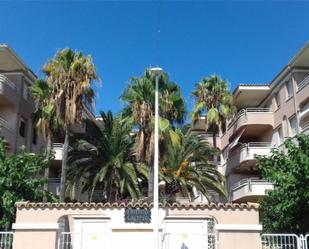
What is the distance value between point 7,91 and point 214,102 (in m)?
15.1

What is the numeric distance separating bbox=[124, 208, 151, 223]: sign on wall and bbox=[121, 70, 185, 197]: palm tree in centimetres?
942

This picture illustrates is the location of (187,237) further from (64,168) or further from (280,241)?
(64,168)

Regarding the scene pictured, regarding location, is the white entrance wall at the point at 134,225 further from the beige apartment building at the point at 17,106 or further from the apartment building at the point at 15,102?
the apartment building at the point at 15,102

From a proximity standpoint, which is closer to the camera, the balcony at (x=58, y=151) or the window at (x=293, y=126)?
the window at (x=293, y=126)

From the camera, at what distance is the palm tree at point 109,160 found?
29.7 m

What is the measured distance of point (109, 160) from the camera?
3022cm

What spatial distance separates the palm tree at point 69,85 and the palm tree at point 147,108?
229cm

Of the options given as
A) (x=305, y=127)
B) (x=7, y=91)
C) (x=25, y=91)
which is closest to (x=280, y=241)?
(x=305, y=127)

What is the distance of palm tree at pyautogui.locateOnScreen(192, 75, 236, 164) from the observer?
36.3 metres

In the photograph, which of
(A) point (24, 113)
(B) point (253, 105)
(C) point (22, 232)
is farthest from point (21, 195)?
(B) point (253, 105)

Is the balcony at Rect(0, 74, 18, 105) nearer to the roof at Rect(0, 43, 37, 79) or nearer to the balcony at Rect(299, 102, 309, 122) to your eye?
the roof at Rect(0, 43, 37, 79)

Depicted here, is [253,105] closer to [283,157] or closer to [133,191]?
[133,191]

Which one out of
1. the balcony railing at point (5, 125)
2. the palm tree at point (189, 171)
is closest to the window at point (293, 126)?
the palm tree at point (189, 171)

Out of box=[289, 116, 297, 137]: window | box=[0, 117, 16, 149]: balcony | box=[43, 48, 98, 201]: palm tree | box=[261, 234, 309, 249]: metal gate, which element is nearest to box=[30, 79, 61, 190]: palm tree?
box=[43, 48, 98, 201]: palm tree
